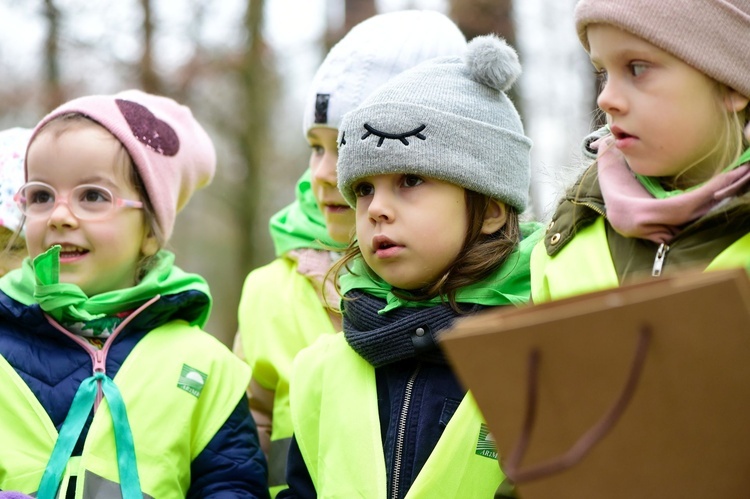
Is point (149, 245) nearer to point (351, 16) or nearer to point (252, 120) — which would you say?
point (351, 16)

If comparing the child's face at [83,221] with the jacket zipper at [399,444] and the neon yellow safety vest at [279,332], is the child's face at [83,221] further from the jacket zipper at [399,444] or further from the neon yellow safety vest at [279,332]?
the jacket zipper at [399,444]

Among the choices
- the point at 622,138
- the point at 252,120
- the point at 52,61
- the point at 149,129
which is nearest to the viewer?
the point at 622,138

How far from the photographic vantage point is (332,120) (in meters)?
3.90

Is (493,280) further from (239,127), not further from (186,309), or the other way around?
(239,127)

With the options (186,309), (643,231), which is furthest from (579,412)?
(186,309)

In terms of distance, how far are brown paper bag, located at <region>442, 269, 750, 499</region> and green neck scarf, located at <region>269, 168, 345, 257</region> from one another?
2198mm

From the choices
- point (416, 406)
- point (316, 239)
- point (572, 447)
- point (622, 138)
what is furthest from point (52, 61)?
point (572, 447)

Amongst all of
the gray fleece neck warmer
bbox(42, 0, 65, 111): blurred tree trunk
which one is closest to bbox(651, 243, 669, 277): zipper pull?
the gray fleece neck warmer

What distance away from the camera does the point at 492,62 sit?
310 centimetres

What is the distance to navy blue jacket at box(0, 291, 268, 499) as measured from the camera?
3207 mm

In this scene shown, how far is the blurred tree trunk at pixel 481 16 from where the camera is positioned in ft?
30.7

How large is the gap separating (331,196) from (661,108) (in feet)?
5.65

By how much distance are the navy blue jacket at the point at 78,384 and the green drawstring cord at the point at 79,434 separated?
0.16ft

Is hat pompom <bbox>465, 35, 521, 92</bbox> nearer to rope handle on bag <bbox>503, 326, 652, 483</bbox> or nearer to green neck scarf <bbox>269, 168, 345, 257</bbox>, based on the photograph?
green neck scarf <bbox>269, 168, 345, 257</bbox>
